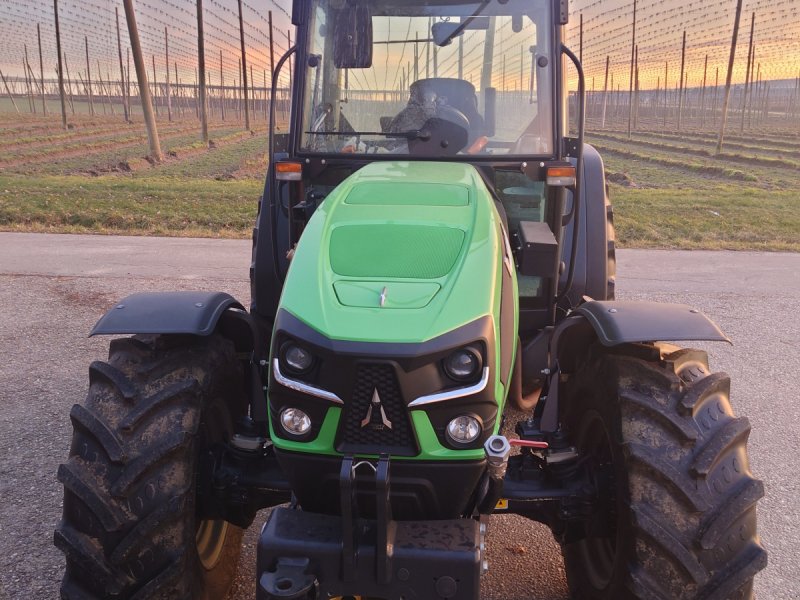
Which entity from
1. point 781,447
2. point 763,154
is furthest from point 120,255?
point 763,154

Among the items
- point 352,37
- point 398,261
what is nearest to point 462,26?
point 352,37

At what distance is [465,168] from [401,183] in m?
0.43

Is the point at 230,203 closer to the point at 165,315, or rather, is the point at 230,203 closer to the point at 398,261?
the point at 165,315

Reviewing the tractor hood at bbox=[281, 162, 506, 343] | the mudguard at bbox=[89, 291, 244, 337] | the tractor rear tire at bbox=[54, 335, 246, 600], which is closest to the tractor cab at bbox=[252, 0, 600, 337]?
the tractor hood at bbox=[281, 162, 506, 343]

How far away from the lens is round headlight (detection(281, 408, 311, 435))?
7.91ft

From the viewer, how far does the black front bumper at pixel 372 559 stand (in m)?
2.25

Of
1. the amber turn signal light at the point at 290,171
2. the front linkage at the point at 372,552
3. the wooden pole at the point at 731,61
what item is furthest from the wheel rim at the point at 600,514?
the wooden pole at the point at 731,61

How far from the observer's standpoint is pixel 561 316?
4.21m

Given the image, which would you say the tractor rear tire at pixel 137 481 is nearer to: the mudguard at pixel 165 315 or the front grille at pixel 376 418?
the mudguard at pixel 165 315

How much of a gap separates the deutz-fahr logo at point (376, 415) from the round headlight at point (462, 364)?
23 cm

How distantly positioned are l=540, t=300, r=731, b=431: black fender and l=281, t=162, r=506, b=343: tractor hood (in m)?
0.54

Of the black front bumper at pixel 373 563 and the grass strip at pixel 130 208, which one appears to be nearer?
the black front bumper at pixel 373 563

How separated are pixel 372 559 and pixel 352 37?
2.66m

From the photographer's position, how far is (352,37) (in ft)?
12.6
